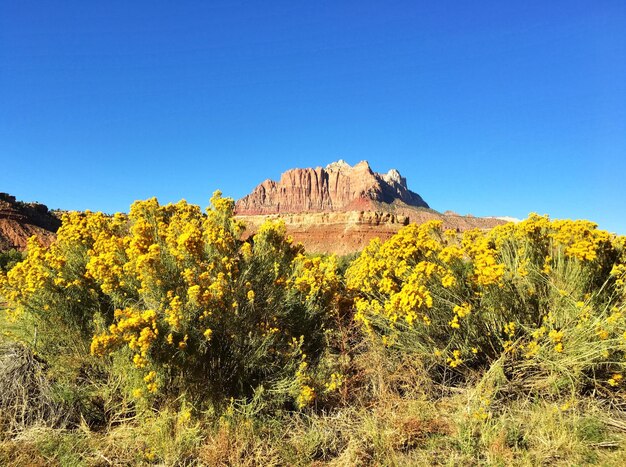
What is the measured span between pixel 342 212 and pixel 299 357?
55838 millimetres

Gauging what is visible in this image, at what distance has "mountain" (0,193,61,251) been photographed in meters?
38.4

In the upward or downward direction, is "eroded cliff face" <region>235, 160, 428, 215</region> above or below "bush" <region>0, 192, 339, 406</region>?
above

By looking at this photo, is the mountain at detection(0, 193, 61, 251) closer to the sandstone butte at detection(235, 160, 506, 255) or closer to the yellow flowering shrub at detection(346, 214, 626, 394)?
the sandstone butte at detection(235, 160, 506, 255)

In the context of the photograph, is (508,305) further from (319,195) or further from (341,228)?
(319,195)

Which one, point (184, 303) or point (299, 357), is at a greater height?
point (184, 303)

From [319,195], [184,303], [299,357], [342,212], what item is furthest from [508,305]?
[319,195]

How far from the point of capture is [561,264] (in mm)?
4766

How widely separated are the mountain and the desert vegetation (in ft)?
122

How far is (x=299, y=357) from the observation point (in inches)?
181

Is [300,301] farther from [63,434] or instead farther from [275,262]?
[63,434]

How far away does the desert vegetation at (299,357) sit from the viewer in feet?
11.4

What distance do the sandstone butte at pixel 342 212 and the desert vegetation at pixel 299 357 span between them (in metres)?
46.6

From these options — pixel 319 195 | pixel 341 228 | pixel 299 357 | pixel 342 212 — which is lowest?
pixel 299 357

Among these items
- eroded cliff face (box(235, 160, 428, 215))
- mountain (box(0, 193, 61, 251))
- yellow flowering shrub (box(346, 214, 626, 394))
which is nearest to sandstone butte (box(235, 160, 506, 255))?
eroded cliff face (box(235, 160, 428, 215))
